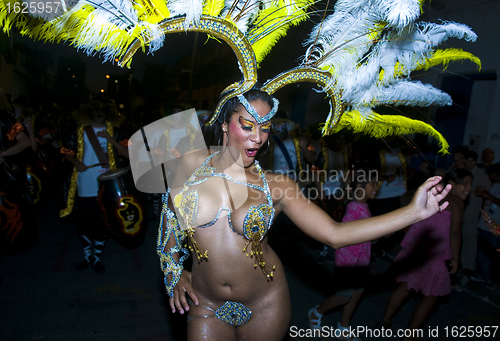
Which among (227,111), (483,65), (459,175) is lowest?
(459,175)

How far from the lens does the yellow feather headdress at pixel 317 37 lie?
162cm

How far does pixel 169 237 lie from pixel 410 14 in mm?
1884

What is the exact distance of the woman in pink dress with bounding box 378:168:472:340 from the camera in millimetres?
3482

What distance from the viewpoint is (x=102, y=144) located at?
184 inches

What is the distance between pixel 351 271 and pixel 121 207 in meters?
2.63

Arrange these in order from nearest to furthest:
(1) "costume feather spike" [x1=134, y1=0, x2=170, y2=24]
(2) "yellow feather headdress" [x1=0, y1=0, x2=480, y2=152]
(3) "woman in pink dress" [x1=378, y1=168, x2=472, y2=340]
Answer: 1. (2) "yellow feather headdress" [x1=0, y1=0, x2=480, y2=152]
2. (1) "costume feather spike" [x1=134, y1=0, x2=170, y2=24]
3. (3) "woman in pink dress" [x1=378, y1=168, x2=472, y2=340]

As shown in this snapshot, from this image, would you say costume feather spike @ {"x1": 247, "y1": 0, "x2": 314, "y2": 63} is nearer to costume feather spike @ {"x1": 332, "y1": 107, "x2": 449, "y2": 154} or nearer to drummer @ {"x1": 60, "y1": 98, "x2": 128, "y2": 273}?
costume feather spike @ {"x1": 332, "y1": 107, "x2": 449, "y2": 154}

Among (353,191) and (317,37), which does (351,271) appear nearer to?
(353,191)

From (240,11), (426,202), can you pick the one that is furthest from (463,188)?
(240,11)

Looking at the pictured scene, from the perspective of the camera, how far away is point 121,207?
3.90 meters

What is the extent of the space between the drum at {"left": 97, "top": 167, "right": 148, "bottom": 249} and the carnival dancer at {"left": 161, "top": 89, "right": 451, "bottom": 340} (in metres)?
1.88

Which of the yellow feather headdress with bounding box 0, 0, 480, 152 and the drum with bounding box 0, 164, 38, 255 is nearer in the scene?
the yellow feather headdress with bounding box 0, 0, 480, 152

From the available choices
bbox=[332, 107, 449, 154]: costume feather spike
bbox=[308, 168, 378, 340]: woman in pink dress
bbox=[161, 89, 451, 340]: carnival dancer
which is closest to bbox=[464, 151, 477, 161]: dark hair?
bbox=[308, 168, 378, 340]: woman in pink dress

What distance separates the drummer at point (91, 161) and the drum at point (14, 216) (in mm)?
798
